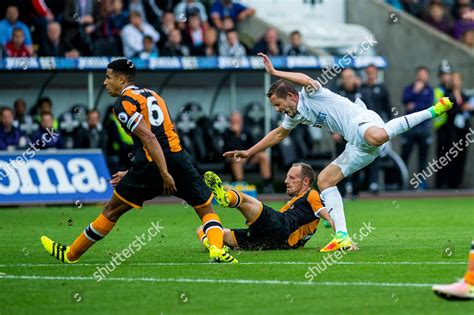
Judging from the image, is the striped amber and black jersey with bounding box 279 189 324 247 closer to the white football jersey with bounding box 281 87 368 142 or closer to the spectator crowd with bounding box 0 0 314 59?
the white football jersey with bounding box 281 87 368 142

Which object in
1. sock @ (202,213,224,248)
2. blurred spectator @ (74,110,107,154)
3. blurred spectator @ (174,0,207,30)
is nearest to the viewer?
sock @ (202,213,224,248)

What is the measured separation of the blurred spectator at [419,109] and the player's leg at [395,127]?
467 inches

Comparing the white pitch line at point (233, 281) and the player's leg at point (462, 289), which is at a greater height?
the player's leg at point (462, 289)

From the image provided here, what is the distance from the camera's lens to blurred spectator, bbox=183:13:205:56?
2425 cm

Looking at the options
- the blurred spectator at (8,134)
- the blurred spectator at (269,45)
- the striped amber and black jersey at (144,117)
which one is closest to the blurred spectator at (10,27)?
the blurred spectator at (8,134)

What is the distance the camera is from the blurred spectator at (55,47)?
22672 millimetres

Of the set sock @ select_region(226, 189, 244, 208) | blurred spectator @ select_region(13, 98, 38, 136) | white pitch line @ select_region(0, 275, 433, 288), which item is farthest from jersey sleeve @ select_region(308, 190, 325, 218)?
blurred spectator @ select_region(13, 98, 38, 136)

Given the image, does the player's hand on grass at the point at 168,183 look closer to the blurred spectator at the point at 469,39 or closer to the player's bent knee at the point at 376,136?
the player's bent knee at the point at 376,136

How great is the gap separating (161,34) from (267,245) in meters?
12.5

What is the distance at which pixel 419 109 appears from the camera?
2423 cm

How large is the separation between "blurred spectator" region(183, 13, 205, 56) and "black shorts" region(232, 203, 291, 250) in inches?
479

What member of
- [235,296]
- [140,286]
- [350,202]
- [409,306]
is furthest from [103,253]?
[350,202]

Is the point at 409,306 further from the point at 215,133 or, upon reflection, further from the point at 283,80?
the point at 215,133

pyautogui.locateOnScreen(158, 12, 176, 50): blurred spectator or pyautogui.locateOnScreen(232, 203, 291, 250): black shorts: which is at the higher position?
pyautogui.locateOnScreen(158, 12, 176, 50): blurred spectator
